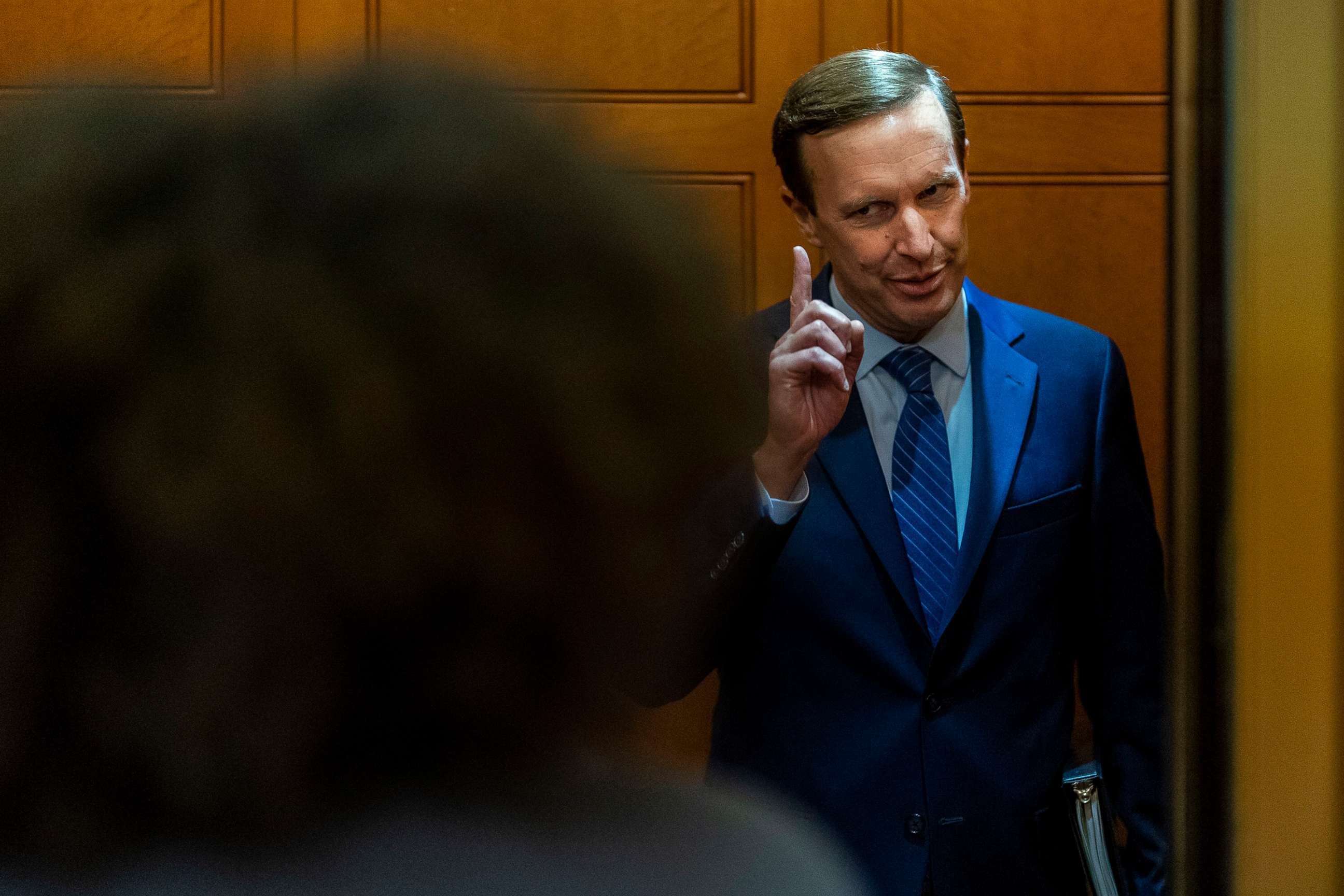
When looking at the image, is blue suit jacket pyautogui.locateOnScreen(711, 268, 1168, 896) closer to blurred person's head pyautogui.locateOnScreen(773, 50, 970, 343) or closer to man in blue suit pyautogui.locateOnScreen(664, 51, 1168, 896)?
man in blue suit pyautogui.locateOnScreen(664, 51, 1168, 896)

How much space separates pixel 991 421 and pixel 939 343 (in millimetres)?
108

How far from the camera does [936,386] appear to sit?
4.41 ft

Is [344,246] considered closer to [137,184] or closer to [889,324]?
[137,184]

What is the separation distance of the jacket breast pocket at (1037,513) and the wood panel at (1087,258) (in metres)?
0.85

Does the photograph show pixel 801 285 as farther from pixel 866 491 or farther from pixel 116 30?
pixel 116 30

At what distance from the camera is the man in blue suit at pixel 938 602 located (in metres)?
1.23

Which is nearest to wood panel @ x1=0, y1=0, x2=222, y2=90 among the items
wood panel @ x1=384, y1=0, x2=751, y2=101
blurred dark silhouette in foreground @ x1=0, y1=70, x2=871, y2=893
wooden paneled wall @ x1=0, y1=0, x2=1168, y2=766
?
wooden paneled wall @ x1=0, y1=0, x2=1168, y2=766

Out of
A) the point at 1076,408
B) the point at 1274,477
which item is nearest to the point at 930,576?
the point at 1076,408

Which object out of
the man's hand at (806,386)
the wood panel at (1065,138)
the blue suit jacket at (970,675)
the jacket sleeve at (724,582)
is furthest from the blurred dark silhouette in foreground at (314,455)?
the wood panel at (1065,138)

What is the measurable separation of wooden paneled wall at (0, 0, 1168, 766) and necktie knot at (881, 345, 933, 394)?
28.5 inches

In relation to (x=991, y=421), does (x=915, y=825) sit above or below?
below

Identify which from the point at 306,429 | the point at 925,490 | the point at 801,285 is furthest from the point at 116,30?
the point at 306,429

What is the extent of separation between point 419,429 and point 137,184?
0.10 metres

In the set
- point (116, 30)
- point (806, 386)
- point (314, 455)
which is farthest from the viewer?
point (116, 30)
